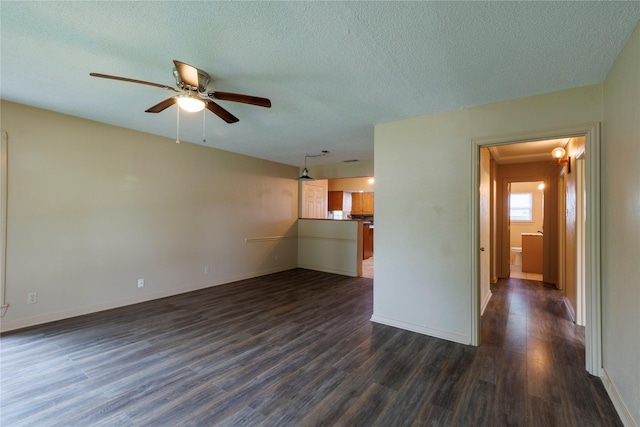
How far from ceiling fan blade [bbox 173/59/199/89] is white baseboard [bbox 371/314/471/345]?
123 inches

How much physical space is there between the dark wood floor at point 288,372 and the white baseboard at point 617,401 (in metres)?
0.05

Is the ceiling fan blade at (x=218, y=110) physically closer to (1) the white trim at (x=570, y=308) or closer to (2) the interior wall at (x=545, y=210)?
(1) the white trim at (x=570, y=308)

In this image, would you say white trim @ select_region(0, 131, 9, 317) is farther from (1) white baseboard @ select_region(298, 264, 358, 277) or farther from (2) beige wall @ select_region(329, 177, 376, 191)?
(2) beige wall @ select_region(329, 177, 376, 191)

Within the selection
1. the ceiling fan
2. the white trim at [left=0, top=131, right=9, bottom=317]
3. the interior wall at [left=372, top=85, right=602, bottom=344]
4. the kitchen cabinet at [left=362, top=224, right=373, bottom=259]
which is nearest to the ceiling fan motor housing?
the ceiling fan

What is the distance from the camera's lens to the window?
806 cm

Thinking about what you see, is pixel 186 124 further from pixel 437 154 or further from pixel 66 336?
pixel 437 154

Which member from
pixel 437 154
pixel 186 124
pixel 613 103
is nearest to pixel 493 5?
pixel 613 103

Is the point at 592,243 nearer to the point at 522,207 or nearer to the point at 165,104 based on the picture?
the point at 165,104

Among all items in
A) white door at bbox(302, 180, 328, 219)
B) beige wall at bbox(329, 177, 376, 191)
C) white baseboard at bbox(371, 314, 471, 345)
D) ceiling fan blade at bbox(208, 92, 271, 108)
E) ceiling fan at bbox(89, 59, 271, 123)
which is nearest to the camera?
ceiling fan at bbox(89, 59, 271, 123)

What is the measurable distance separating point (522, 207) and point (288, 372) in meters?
8.80

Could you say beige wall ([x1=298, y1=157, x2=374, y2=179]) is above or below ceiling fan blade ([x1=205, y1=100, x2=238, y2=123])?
above

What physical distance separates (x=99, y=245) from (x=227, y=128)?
232 cm

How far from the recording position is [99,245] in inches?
144

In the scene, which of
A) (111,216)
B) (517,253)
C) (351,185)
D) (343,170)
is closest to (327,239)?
(343,170)
